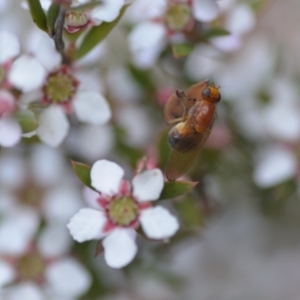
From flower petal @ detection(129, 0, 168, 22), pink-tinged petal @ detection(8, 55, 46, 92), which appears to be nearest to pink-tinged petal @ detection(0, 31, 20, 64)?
pink-tinged petal @ detection(8, 55, 46, 92)

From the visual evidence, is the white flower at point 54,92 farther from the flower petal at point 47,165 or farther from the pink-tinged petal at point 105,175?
the flower petal at point 47,165

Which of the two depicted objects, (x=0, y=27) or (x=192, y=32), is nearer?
(x=192, y=32)

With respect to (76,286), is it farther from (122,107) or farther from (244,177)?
(244,177)

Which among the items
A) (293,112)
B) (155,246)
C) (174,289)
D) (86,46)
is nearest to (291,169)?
(293,112)

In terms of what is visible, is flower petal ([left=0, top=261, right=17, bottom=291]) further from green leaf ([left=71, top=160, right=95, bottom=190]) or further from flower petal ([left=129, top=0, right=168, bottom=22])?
flower petal ([left=129, top=0, right=168, bottom=22])

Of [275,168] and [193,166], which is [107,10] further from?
[275,168]

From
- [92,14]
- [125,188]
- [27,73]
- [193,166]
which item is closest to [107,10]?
[92,14]

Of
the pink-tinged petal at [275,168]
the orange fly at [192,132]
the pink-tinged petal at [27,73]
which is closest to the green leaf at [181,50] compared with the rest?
the orange fly at [192,132]
